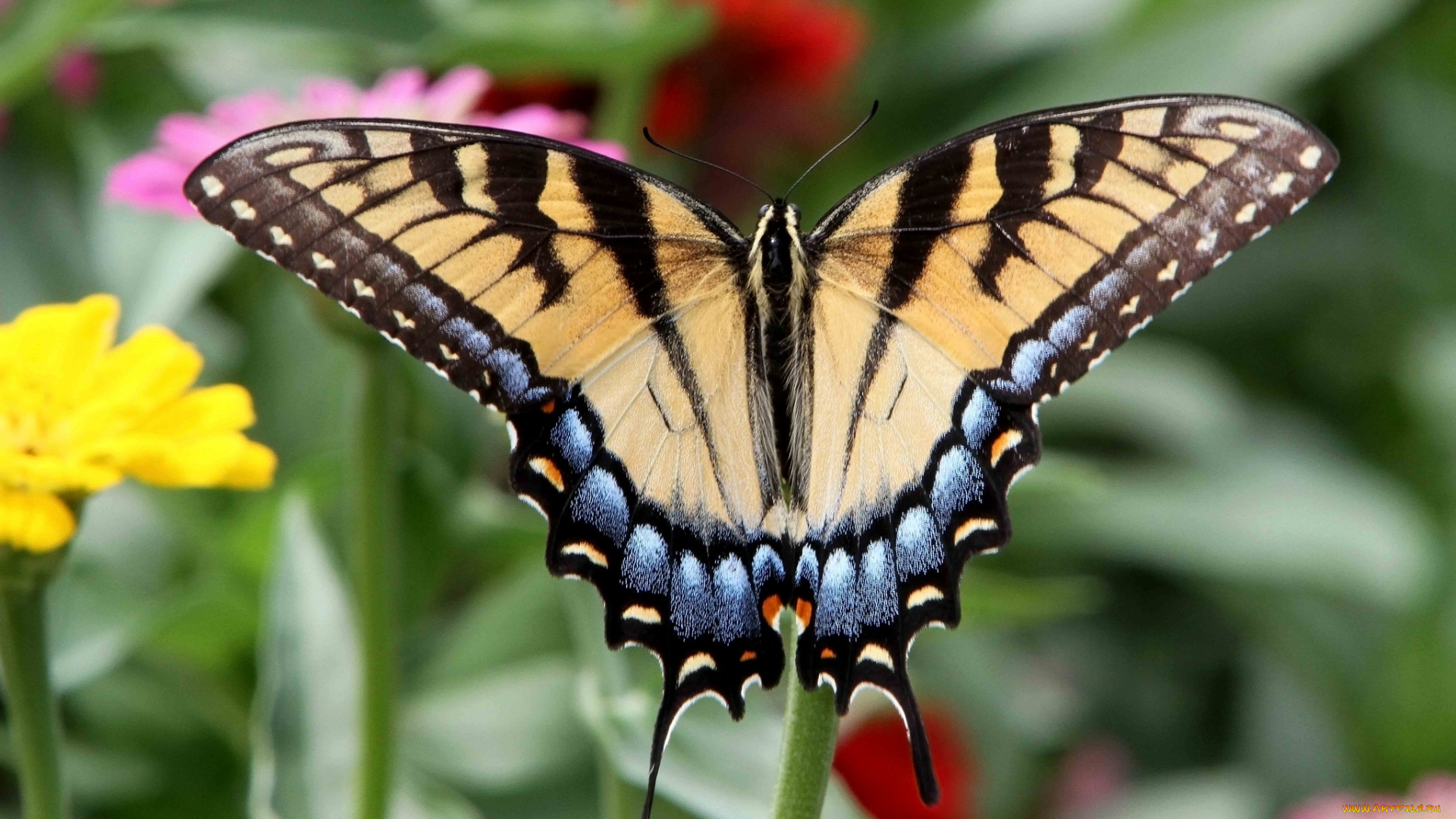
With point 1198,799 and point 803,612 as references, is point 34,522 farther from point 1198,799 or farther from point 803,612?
point 1198,799

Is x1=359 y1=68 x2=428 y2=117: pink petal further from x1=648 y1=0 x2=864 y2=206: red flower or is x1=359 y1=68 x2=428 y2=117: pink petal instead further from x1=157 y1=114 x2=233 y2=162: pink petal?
x1=648 y1=0 x2=864 y2=206: red flower

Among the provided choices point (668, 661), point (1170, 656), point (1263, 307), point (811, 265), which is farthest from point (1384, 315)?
point (668, 661)

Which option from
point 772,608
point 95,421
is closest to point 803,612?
point 772,608

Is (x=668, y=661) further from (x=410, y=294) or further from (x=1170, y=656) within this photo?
(x=1170, y=656)

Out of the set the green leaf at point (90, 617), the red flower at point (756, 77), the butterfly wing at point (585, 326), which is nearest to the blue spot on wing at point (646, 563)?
the butterfly wing at point (585, 326)

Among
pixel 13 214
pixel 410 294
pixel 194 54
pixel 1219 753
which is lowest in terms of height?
pixel 410 294
